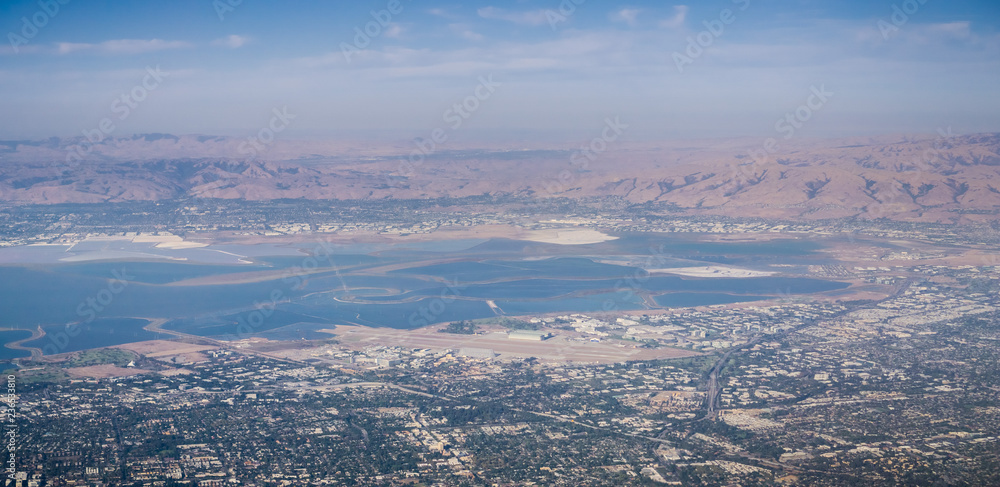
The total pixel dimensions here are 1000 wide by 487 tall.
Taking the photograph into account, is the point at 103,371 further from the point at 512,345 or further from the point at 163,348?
the point at 512,345

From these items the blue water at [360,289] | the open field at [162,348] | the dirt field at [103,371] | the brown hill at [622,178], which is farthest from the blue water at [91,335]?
the brown hill at [622,178]

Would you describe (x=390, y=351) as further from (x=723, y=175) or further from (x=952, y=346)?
(x=723, y=175)

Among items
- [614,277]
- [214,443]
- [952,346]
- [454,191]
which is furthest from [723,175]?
[214,443]

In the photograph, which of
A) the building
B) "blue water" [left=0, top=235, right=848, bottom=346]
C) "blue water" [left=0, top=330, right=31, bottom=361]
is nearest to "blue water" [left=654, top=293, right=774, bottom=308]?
"blue water" [left=0, top=235, right=848, bottom=346]

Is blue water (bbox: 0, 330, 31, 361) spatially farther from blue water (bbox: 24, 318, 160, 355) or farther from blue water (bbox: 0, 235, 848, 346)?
blue water (bbox: 24, 318, 160, 355)

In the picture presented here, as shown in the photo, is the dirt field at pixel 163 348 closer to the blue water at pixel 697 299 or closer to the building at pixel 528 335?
the building at pixel 528 335

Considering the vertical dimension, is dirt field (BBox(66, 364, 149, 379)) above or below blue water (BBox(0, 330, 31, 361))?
below

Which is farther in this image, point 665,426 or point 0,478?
point 665,426

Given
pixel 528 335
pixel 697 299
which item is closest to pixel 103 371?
pixel 528 335
